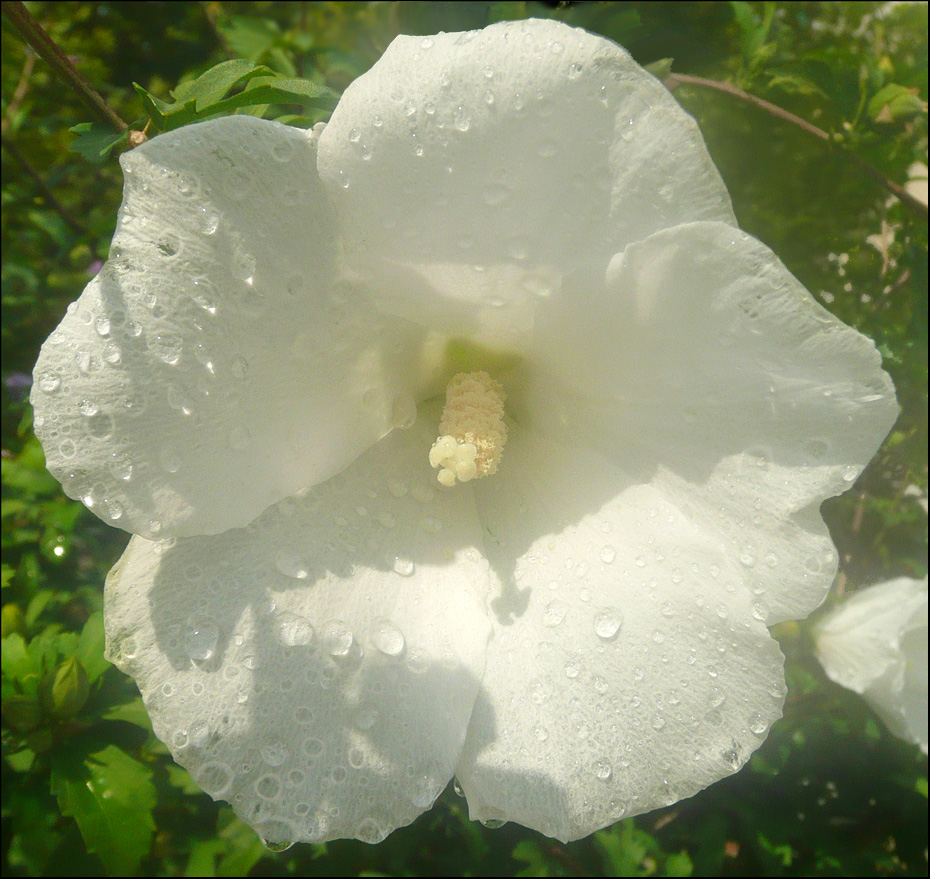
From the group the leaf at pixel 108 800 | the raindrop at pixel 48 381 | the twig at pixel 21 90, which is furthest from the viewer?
the twig at pixel 21 90

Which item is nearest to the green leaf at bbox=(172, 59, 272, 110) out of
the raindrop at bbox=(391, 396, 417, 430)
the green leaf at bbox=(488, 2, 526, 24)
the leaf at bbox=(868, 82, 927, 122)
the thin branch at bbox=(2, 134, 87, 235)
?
the raindrop at bbox=(391, 396, 417, 430)

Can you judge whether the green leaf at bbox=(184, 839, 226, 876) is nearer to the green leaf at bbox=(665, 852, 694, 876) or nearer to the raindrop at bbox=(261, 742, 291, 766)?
the raindrop at bbox=(261, 742, 291, 766)

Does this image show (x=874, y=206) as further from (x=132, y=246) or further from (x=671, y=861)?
(x=132, y=246)

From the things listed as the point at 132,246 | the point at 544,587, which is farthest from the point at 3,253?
the point at 544,587

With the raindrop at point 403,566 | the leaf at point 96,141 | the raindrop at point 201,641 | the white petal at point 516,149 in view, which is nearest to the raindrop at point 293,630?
the raindrop at point 201,641

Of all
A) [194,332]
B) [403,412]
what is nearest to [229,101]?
[194,332]

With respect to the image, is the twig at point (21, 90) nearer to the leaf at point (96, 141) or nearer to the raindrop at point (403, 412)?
the leaf at point (96, 141)

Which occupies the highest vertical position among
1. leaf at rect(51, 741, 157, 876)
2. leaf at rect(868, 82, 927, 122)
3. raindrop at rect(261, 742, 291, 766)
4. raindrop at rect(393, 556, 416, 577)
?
leaf at rect(868, 82, 927, 122)
